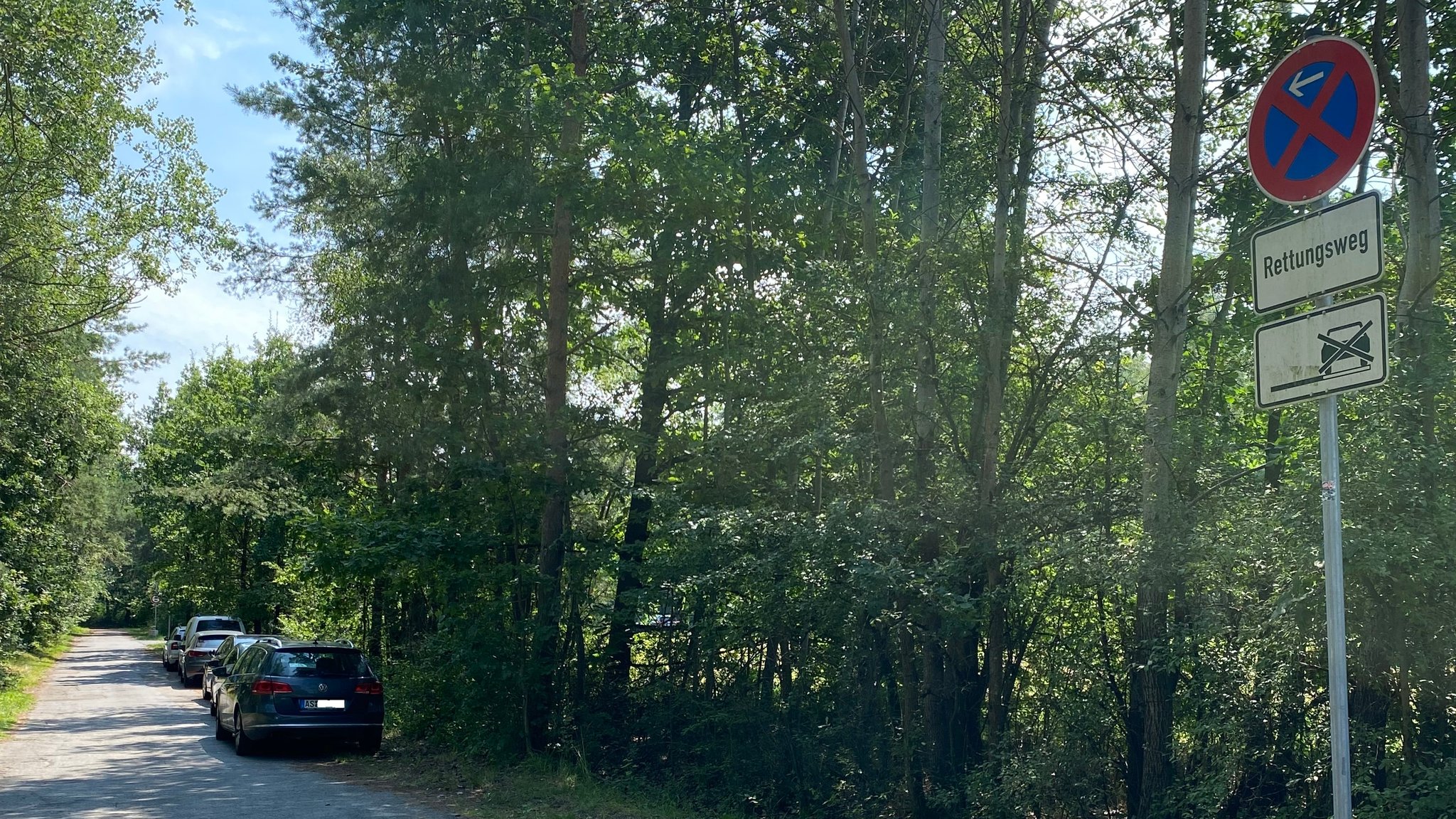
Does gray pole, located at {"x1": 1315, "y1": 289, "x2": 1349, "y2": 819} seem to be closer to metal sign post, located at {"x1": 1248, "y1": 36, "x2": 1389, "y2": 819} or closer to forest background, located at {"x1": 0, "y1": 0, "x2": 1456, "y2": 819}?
metal sign post, located at {"x1": 1248, "y1": 36, "x2": 1389, "y2": 819}

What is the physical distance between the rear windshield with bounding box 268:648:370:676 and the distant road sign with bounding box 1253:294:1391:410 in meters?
14.4

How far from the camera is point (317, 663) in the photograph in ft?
52.4

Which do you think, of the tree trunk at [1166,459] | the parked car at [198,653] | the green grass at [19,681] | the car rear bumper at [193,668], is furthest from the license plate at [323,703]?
the car rear bumper at [193,668]

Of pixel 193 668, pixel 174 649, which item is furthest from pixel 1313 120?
pixel 174 649

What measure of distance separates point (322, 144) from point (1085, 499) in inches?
527

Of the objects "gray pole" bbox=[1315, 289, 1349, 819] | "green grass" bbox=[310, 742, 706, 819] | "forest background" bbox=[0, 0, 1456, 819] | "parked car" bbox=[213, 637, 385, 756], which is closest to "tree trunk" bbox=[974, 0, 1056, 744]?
"forest background" bbox=[0, 0, 1456, 819]

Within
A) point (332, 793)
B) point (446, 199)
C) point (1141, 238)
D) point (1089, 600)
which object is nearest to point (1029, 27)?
point (1141, 238)

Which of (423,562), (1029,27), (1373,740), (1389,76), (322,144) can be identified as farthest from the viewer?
(322,144)

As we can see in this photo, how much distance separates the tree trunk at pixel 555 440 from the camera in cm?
1437

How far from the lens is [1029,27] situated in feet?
37.0

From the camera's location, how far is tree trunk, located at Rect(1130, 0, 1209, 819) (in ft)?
27.0

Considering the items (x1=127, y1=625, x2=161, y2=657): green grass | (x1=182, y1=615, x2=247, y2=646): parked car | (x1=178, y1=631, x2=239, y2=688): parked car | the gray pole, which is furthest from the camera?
(x1=127, y1=625, x2=161, y2=657): green grass

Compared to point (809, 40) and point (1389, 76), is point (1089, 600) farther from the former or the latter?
point (809, 40)

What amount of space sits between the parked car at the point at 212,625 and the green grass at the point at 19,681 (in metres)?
4.39
